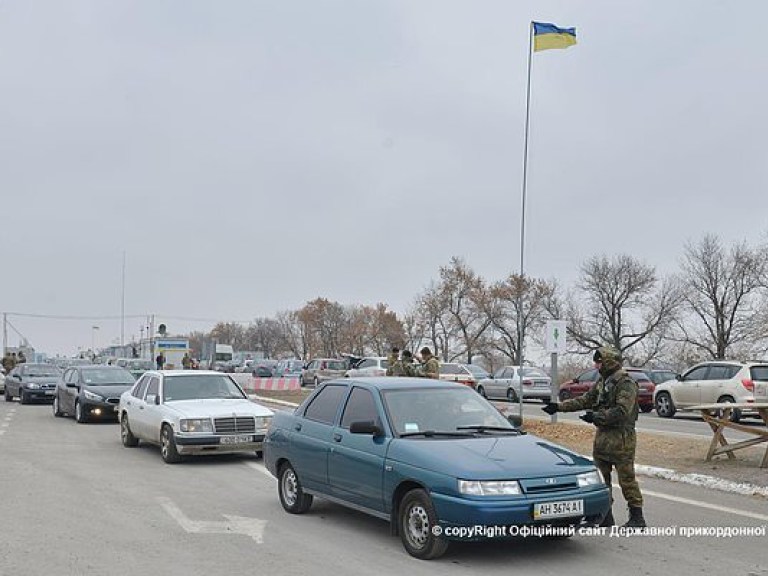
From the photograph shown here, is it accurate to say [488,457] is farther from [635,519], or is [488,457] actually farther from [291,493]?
[291,493]

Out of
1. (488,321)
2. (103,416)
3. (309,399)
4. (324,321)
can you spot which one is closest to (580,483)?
(309,399)

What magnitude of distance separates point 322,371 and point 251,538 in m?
37.1

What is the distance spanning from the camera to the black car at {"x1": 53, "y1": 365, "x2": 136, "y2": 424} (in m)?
21.2

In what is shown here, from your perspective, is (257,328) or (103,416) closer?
(103,416)

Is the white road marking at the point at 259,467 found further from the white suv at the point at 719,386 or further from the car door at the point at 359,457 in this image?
the white suv at the point at 719,386

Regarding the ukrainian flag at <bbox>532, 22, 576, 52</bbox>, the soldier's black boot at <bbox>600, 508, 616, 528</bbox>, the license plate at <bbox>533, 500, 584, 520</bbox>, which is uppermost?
the ukrainian flag at <bbox>532, 22, 576, 52</bbox>

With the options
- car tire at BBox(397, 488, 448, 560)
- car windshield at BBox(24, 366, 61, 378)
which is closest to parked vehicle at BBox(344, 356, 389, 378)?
car windshield at BBox(24, 366, 61, 378)

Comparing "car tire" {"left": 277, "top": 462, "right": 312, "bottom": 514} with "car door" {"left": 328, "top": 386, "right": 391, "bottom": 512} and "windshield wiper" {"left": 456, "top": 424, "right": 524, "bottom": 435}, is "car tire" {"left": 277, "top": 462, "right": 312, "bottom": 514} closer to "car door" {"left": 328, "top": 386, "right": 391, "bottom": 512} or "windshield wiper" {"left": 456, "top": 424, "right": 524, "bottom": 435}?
"car door" {"left": 328, "top": 386, "right": 391, "bottom": 512}

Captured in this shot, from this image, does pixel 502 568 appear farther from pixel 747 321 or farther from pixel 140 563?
pixel 747 321

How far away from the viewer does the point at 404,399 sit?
8.13 meters

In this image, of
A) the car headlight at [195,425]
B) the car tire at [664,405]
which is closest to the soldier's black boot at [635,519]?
the car headlight at [195,425]

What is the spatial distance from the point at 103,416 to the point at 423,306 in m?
66.1

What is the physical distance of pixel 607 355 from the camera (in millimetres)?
8312

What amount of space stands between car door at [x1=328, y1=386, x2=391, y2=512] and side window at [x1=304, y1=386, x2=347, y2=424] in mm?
213
